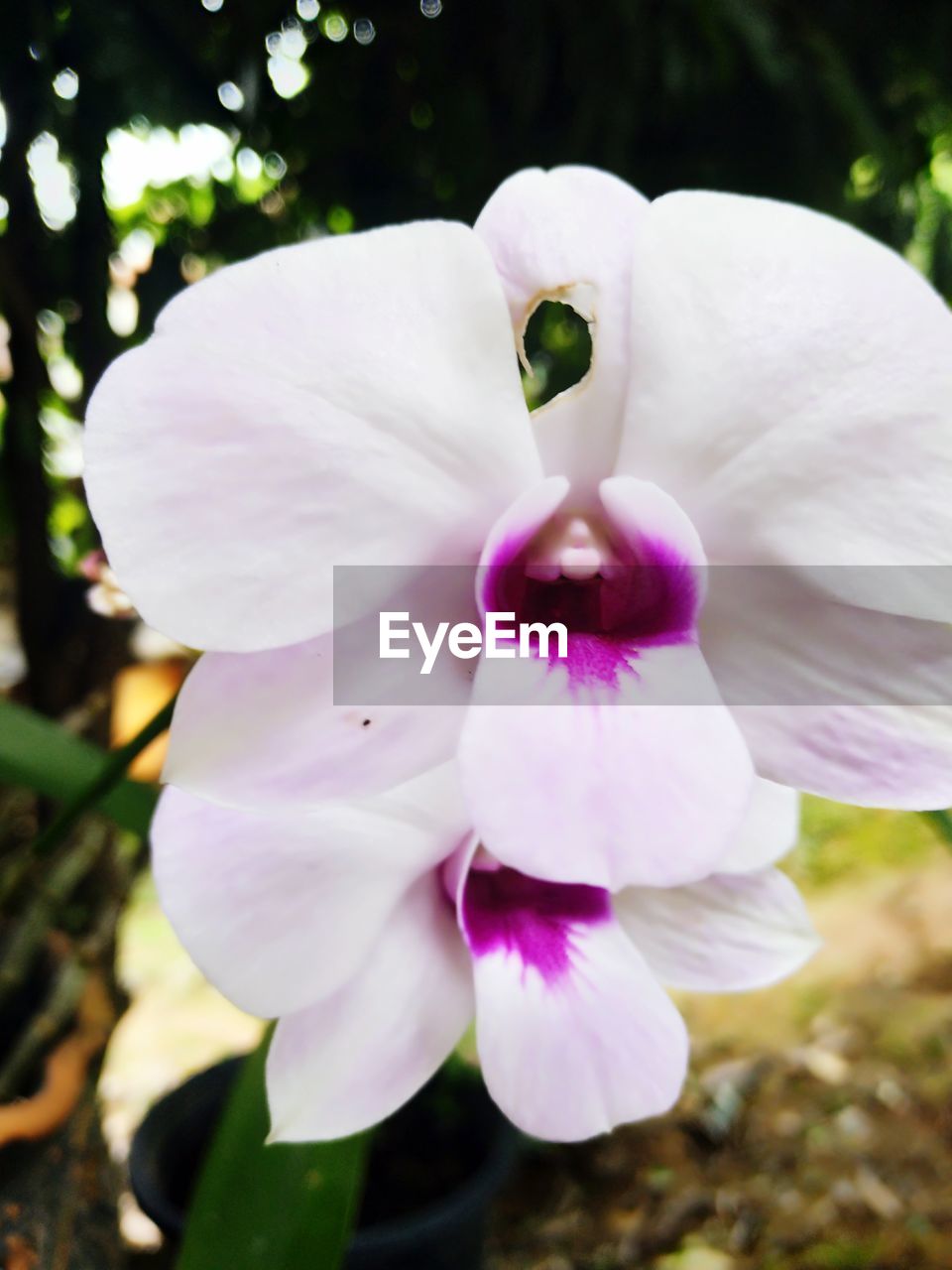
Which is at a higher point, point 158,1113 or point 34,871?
point 34,871

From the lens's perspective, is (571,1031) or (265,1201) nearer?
(571,1031)

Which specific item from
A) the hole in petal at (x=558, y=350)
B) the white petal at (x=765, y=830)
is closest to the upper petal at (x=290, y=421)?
the white petal at (x=765, y=830)

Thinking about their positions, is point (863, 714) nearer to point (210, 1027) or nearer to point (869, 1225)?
point (869, 1225)

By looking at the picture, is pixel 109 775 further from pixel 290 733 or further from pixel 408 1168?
pixel 408 1168

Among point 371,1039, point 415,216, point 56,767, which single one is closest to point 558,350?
point 415,216

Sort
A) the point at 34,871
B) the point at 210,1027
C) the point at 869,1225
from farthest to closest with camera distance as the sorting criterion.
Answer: the point at 210,1027 → the point at 869,1225 → the point at 34,871

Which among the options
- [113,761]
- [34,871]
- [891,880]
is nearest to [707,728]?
[113,761]
